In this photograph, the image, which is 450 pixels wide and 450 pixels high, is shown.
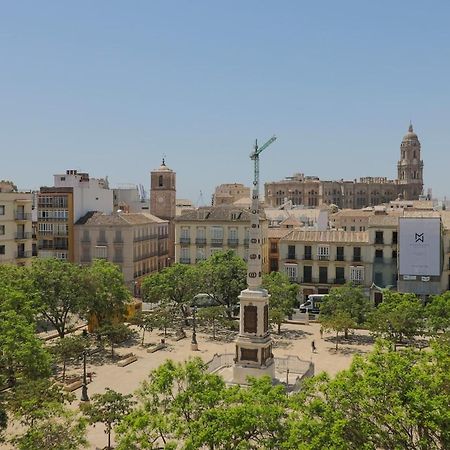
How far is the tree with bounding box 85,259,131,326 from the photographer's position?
132 feet

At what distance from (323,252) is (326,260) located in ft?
2.63

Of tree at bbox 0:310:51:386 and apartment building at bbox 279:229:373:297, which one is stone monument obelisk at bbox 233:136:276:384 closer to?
tree at bbox 0:310:51:386

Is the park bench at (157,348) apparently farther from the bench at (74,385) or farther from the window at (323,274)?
the window at (323,274)

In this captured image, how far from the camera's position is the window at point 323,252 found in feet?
181

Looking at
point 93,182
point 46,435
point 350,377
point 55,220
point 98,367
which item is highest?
point 93,182

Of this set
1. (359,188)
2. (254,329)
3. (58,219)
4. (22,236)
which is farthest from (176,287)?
(359,188)

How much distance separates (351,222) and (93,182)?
46944 mm

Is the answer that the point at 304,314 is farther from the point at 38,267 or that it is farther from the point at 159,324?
the point at 38,267

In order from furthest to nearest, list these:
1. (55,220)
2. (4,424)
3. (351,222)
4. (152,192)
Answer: (351,222), (152,192), (55,220), (4,424)

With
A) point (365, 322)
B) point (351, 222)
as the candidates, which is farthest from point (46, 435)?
point (351, 222)

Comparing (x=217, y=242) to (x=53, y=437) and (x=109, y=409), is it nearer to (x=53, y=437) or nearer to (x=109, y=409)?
(x=109, y=409)

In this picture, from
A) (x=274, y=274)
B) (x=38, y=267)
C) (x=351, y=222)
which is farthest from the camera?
(x=351, y=222)

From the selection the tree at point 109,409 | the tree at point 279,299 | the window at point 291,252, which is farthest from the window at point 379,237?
the tree at point 109,409

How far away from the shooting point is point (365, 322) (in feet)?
138
